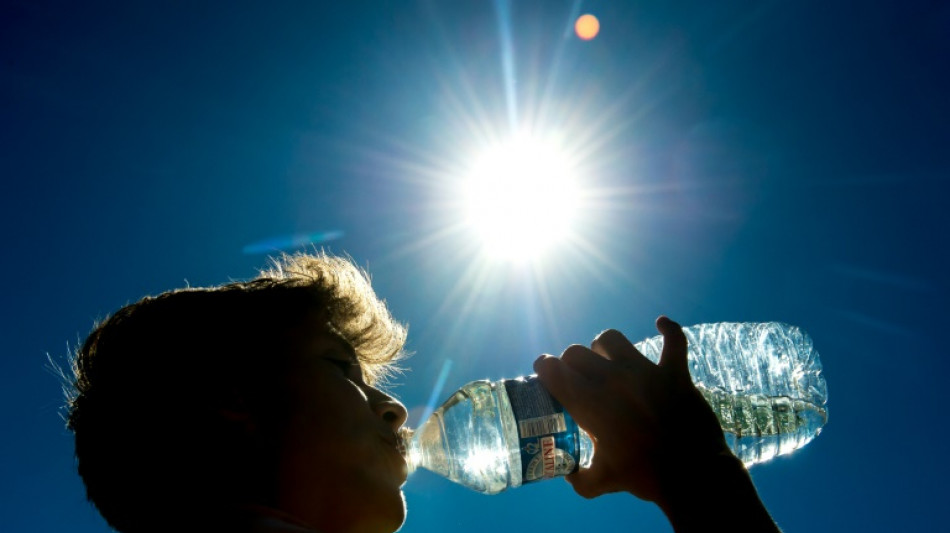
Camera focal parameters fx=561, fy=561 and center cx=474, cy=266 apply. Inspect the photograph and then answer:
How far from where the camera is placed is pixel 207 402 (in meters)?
1.70

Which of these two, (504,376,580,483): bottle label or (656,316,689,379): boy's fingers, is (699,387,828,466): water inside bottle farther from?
(656,316,689,379): boy's fingers

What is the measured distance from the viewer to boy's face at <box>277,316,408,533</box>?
1.52 m

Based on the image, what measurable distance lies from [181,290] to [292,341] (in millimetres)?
512

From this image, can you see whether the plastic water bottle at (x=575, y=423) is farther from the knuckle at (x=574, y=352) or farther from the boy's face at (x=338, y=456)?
the boy's face at (x=338, y=456)

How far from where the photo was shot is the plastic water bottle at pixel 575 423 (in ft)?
7.06

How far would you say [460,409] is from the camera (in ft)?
9.83

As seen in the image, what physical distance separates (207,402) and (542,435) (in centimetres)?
117

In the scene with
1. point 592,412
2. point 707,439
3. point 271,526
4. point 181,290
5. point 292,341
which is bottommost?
point 271,526

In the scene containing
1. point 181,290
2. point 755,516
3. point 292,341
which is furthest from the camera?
point 181,290

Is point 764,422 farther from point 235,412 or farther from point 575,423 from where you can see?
point 235,412

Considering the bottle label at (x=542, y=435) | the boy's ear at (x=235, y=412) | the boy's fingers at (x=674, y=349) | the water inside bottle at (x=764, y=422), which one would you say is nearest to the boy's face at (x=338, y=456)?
the boy's ear at (x=235, y=412)

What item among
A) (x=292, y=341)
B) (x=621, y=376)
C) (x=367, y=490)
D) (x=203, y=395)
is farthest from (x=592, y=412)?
(x=203, y=395)

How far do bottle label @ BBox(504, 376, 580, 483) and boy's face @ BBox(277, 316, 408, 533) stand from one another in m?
0.52

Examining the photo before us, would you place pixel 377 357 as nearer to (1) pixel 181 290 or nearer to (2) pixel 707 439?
(1) pixel 181 290
